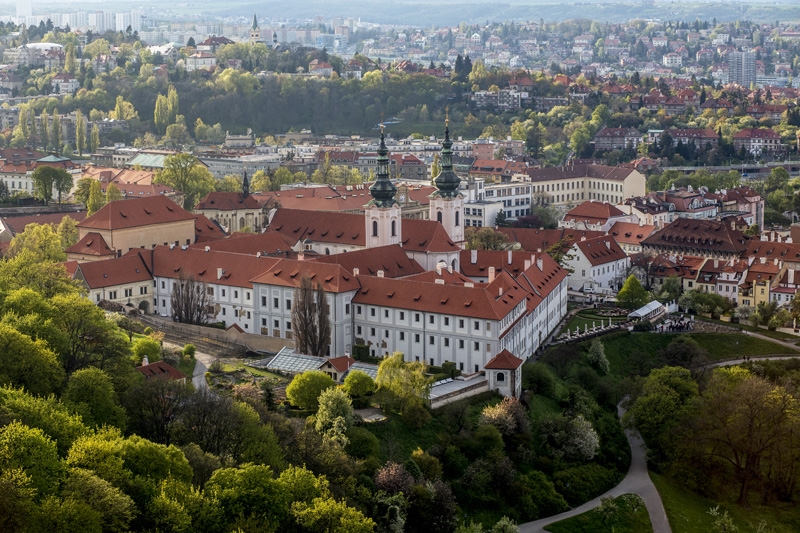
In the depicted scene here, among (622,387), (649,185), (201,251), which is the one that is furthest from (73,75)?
(622,387)

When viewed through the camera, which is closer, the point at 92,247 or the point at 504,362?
the point at 504,362

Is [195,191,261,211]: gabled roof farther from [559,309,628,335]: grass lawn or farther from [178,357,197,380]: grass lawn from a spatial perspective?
[178,357,197,380]: grass lawn

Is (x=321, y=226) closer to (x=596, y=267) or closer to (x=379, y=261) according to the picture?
(x=379, y=261)

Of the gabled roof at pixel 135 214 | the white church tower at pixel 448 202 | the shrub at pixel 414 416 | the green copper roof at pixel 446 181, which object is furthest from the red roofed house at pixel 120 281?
the shrub at pixel 414 416

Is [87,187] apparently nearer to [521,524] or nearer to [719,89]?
[521,524]

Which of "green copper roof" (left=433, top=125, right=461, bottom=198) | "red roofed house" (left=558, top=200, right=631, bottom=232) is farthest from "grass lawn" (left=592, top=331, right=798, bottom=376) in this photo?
"red roofed house" (left=558, top=200, right=631, bottom=232)

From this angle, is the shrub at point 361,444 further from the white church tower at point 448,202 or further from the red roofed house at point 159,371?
the white church tower at point 448,202

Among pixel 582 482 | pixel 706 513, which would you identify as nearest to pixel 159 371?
pixel 582 482
